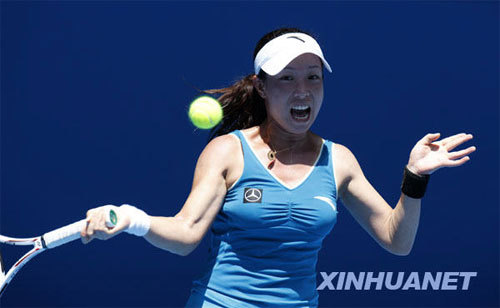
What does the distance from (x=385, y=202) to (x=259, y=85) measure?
1.98 feet

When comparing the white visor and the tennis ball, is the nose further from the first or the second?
the tennis ball

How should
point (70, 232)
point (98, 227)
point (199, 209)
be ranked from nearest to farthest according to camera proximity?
point (98, 227) → point (70, 232) → point (199, 209)

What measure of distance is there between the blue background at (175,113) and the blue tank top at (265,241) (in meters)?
1.73

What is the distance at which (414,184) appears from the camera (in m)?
2.75

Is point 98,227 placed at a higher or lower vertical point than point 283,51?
lower

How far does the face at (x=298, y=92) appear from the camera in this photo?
276 cm

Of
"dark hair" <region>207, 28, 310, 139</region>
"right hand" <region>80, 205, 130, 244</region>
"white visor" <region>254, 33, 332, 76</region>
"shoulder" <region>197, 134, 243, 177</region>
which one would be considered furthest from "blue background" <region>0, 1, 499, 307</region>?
"right hand" <region>80, 205, 130, 244</region>

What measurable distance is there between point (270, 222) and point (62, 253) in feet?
7.37

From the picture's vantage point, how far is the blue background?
4.36 meters

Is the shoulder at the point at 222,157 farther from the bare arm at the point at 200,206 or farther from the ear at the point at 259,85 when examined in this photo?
the ear at the point at 259,85

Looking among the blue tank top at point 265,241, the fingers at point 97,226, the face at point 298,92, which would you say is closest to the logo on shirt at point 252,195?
the blue tank top at point 265,241

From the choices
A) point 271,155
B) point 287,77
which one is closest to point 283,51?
point 287,77

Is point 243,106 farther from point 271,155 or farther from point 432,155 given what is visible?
point 432,155

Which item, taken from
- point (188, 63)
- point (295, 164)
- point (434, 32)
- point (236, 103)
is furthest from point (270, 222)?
point (434, 32)
